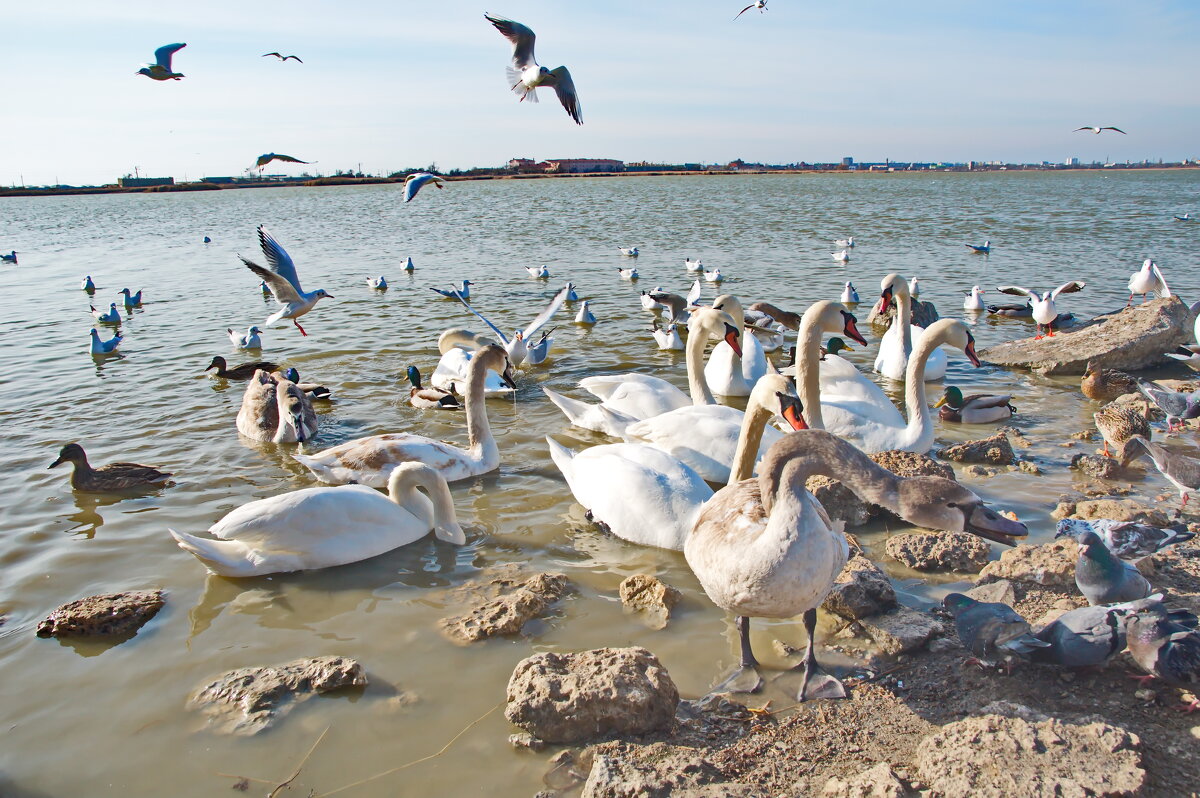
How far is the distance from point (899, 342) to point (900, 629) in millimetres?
5827

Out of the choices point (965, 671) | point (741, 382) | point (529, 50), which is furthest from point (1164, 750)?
point (529, 50)

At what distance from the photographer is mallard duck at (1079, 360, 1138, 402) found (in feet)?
26.0

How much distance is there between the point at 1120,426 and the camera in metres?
6.23

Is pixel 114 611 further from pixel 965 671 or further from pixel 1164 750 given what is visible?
pixel 1164 750

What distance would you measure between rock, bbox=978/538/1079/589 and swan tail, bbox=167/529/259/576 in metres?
4.18

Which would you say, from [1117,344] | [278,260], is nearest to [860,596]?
[1117,344]

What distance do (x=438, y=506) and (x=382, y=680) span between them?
158 cm

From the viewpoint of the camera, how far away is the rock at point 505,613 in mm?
3938

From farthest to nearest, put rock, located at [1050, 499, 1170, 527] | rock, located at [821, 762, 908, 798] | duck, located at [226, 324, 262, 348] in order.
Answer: duck, located at [226, 324, 262, 348], rock, located at [1050, 499, 1170, 527], rock, located at [821, 762, 908, 798]

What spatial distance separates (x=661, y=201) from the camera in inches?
1874

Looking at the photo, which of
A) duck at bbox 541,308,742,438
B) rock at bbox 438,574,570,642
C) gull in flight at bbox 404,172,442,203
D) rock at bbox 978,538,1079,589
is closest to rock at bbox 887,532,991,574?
rock at bbox 978,538,1079,589

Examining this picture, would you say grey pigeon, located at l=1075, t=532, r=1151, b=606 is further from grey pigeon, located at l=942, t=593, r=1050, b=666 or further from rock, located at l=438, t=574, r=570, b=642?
rock, located at l=438, t=574, r=570, b=642

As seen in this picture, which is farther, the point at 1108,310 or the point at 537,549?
the point at 1108,310

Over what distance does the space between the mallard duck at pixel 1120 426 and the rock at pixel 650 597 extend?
4076 millimetres
